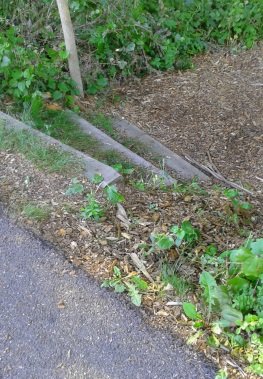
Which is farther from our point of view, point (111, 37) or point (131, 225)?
point (111, 37)

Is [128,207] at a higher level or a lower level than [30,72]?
lower

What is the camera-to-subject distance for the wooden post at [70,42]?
515 centimetres

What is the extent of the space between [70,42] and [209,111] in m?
1.69

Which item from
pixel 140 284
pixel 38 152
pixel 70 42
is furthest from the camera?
pixel 70 42

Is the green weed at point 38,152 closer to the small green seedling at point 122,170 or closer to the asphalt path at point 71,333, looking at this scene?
the small green seedling at point 122,170

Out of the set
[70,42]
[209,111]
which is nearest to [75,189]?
[70,42]

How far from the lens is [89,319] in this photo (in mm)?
2855

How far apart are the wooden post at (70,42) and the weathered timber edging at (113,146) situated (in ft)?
1.96

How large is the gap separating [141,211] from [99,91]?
2.67 m

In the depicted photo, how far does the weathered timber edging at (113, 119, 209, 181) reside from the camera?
4.99 metres

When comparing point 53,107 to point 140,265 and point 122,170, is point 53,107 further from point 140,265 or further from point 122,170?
point 140,265

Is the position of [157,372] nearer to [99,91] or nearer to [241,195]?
[241,195]

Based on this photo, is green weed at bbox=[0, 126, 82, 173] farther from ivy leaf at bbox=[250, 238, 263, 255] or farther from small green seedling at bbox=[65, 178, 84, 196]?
ivy leaf at bbox=[250, 238, 263, 255]

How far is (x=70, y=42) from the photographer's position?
541 centimetres
